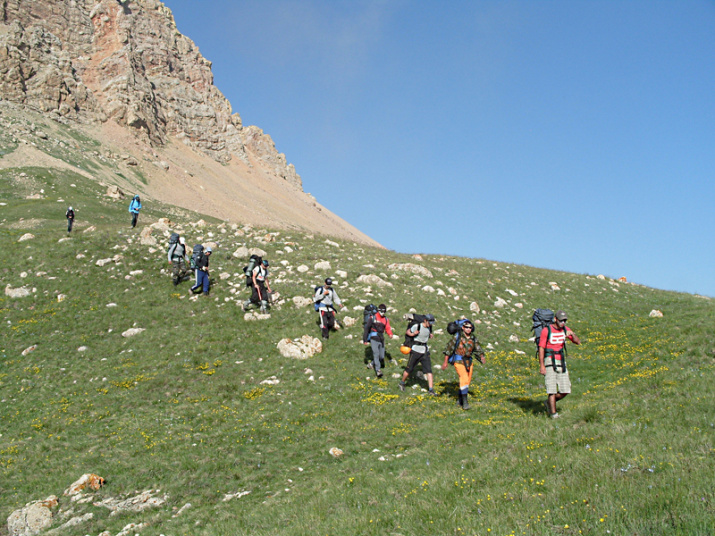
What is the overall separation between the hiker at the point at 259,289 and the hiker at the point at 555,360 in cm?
1329

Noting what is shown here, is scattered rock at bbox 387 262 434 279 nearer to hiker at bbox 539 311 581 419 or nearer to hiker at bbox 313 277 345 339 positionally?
hiker at bbox 313 277 345 339

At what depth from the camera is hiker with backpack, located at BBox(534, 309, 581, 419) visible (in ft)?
36.5

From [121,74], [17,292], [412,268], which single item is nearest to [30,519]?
[17,292]

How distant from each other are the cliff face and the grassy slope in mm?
72300

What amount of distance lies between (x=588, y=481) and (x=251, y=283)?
681 inches

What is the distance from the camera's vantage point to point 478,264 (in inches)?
1299

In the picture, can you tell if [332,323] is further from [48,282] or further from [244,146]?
[244,146]

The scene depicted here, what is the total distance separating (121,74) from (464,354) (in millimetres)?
111569

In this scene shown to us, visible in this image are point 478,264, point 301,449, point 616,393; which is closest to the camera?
point 301,449

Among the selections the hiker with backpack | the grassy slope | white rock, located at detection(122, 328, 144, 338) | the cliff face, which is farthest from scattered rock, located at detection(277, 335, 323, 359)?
the cliff face

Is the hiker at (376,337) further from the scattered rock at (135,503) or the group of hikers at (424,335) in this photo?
the scattered rock at (135,503)

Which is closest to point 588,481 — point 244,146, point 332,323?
point 332,323

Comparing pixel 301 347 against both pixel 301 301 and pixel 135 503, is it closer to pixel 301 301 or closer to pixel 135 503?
pixel 301 301

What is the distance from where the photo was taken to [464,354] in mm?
13133
